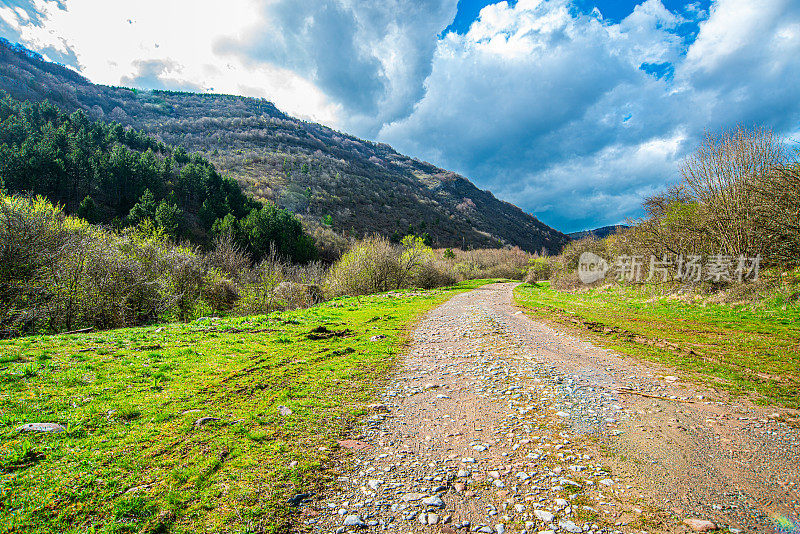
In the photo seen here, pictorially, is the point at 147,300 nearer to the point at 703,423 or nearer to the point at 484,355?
the point at 484,355

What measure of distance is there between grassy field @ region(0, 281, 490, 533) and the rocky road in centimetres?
70

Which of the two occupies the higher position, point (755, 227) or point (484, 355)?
point (755, 227)

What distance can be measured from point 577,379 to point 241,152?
376 feet

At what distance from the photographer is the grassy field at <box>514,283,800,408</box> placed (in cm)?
737

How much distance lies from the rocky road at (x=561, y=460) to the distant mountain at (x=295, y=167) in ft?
230

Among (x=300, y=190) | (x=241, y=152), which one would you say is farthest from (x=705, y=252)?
(x=241, y=152)

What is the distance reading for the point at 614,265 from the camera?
3522 centimetres

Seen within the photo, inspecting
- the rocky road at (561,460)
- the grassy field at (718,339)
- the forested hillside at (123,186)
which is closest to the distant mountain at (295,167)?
the forested hillside at (123,186)

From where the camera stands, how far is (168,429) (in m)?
4.91

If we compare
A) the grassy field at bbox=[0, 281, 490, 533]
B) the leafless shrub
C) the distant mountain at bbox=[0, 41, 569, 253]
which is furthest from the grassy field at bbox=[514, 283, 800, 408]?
the distant mountain at bbox=[0, 41, 569, 253]
